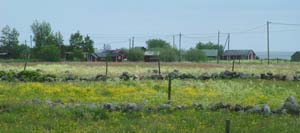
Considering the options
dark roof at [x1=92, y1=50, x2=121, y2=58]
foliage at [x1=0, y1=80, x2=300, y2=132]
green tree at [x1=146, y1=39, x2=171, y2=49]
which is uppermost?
green tree at [x1=146, y1=39, x2=171, y2=49]

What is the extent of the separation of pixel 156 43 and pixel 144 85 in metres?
108

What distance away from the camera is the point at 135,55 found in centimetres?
10062

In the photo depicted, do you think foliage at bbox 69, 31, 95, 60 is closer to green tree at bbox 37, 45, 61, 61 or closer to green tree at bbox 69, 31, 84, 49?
green tree at bbox 69, 31, 84, 49

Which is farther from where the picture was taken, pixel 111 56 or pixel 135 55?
pixel 111 56

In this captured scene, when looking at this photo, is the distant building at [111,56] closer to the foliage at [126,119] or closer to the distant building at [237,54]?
the distant building at [237,54]

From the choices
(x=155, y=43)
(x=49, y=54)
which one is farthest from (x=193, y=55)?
(x=155, y=43)

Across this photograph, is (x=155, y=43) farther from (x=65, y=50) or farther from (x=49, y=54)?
(x=49, y=54)

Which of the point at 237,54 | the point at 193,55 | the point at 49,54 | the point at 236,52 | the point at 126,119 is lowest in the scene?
the point at 126,119

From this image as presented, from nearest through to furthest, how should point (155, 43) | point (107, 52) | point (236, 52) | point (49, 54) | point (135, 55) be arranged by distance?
1. point (49, 54)
2. point (135, 55)
3. point (107, 52)
4. point (236, 52)
5. point (155, 43)

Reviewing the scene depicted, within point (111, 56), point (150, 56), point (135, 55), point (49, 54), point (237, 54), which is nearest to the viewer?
point (49, 54)

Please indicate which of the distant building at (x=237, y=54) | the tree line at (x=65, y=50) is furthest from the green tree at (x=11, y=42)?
the distant building at (x=237, y=54)

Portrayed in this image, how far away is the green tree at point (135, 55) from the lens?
100250 mm

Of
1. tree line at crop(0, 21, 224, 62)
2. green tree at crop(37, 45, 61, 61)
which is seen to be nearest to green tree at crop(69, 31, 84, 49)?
tree line at crop(0, 21, 224, 62)

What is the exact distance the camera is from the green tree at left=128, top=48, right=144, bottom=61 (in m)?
100
